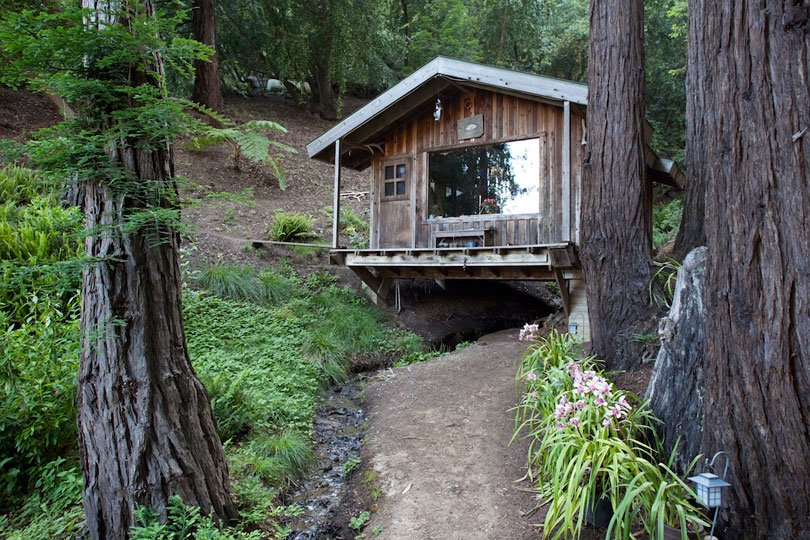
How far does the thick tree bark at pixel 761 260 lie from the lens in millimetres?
2119

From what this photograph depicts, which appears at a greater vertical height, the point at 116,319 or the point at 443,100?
the point at 443,100

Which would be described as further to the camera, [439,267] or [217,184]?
[217,184]

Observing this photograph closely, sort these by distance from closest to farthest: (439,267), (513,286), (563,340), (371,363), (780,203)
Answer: (780,203)
(563,340)
(371,363)
(439,267)
(513,286)

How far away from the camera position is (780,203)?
2158 millimetres

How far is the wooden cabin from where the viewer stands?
7.16 metres

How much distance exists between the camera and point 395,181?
9.05m

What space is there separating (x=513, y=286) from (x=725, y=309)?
941cm

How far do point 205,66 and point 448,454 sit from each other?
1308cm

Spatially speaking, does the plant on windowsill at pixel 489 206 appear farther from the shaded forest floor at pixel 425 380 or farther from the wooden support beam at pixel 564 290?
the shaded forest floor at pixel 425 380

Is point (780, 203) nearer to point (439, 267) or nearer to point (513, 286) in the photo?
point (439, 267)

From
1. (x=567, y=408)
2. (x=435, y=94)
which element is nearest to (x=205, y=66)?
(x=435, y=94)

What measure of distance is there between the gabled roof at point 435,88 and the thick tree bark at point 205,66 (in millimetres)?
6254

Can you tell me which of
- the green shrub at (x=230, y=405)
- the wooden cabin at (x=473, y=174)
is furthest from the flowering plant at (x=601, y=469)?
the wooden cabin at (x=473, y=174)

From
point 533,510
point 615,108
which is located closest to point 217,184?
point 615,108
